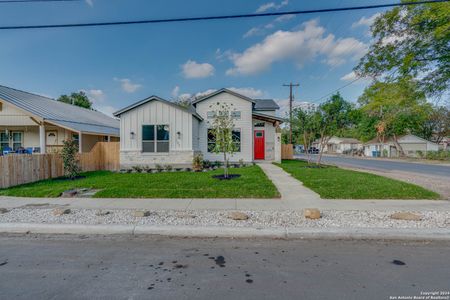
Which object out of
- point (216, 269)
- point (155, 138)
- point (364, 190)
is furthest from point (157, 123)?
point (216, 269)

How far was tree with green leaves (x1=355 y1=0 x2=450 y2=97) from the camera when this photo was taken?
827 centimetres

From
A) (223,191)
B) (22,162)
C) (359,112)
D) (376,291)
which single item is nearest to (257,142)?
(359,112)

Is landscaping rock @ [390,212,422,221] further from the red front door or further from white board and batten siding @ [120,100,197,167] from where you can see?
the red front door

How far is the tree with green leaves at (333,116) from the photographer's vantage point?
46.2 feet

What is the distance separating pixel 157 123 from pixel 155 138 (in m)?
0.94

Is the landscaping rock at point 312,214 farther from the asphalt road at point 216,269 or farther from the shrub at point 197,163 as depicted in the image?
the shrub at point 197,163

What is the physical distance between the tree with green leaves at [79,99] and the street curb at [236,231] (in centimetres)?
4418

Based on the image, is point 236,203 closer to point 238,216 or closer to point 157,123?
point 238,216

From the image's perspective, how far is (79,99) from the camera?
4331cm

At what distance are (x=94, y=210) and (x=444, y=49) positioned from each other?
13687 mm

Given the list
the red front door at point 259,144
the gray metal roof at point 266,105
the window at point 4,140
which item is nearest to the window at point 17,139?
the window at point 4,140

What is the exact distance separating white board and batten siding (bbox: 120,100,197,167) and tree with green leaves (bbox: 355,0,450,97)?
10.5 meters

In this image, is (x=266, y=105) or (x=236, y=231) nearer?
(x=236, y=231)

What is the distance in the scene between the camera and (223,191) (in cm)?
789
